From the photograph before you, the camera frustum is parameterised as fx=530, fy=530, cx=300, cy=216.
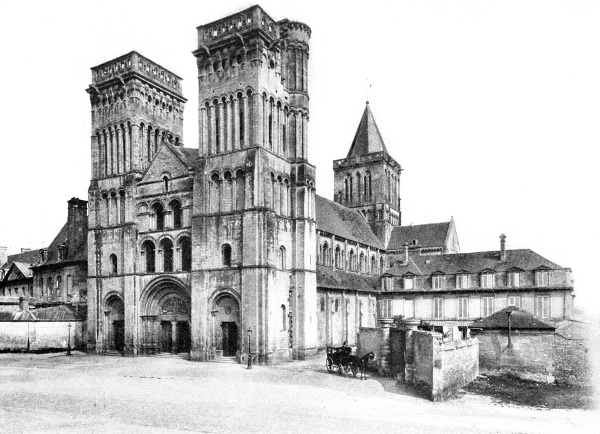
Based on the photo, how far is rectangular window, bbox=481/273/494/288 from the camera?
44597 millimetres

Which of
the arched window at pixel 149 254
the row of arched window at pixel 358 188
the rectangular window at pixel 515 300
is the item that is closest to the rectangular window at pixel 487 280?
the rectangular window at pixel 515 300

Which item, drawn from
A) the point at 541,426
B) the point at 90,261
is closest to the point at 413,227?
the point at 90,261

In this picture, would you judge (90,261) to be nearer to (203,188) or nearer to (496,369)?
(203,188)

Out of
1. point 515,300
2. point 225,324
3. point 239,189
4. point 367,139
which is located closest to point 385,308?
point 515,300

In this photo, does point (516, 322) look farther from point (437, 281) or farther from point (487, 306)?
point (437, 281)

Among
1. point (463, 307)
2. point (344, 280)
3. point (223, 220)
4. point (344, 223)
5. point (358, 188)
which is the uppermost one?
point (358, 188)

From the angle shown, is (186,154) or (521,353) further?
(186,154)

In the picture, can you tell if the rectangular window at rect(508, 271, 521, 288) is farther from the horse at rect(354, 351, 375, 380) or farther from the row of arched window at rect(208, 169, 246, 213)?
the row of arched window at rect(208, 169, 246, 213)

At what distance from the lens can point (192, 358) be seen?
108 feet

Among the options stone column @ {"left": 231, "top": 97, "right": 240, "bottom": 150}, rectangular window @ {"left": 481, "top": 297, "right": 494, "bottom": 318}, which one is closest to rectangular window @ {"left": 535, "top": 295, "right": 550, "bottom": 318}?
rectangular window @ {"left": 481, "top": 297, "right": 494, "bottom": 318}

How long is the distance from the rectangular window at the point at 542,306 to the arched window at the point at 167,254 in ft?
94.1

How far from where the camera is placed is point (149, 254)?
37438mm

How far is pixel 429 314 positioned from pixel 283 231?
61.1 feet

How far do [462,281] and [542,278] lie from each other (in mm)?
6359
